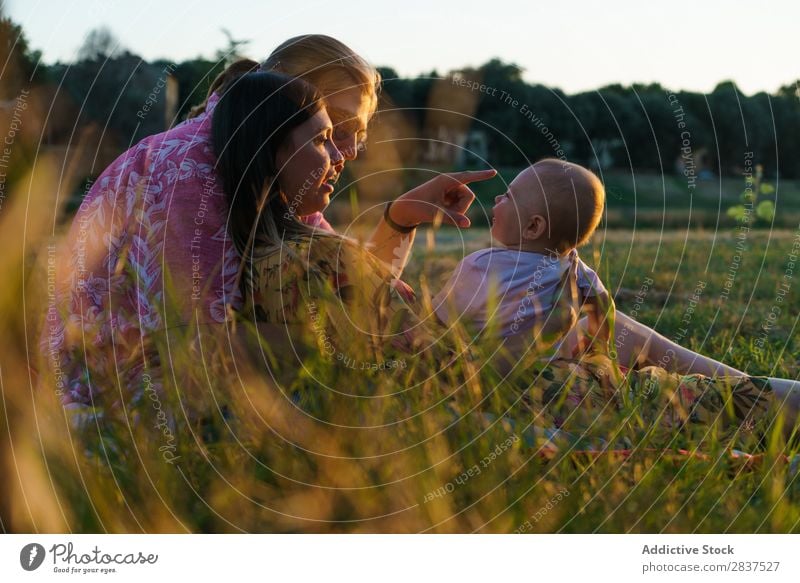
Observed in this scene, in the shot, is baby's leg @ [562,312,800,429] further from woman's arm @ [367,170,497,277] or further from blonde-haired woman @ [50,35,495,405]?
blonde-haired woman @ [50,35,495,405]

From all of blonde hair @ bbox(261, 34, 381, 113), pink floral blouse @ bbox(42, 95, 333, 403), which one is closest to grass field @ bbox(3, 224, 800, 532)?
pink floral blouse @ bbox(42, 95, 333, 403)

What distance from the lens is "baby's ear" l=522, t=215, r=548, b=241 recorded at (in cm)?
263

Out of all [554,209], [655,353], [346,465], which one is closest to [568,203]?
[554,209]

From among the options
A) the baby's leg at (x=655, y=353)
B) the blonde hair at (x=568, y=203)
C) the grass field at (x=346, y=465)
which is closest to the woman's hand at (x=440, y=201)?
the blonde hair at (x=568, y=203)

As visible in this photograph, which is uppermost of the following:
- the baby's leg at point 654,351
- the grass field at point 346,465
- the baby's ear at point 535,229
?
the baby's ear at point 535,229

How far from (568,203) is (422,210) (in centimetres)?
40

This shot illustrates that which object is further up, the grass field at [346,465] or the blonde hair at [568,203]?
the blonde hair at [568,203]

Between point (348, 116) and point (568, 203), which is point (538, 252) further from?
point (348, 116)

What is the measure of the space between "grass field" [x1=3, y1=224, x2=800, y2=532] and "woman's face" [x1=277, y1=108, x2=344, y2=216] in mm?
560

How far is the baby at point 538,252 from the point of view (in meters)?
2.42

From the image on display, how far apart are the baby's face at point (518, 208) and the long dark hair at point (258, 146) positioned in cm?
82

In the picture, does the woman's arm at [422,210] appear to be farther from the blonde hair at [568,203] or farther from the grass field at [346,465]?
the grass field at [346,465]

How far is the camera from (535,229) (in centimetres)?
265

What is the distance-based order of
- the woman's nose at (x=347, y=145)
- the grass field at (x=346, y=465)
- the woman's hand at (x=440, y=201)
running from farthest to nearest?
1. the woman's nose at (x=347, y=145)
2. the woman's hand at (x=440, y=201)
3. the grass field at (x=346, y=465)
